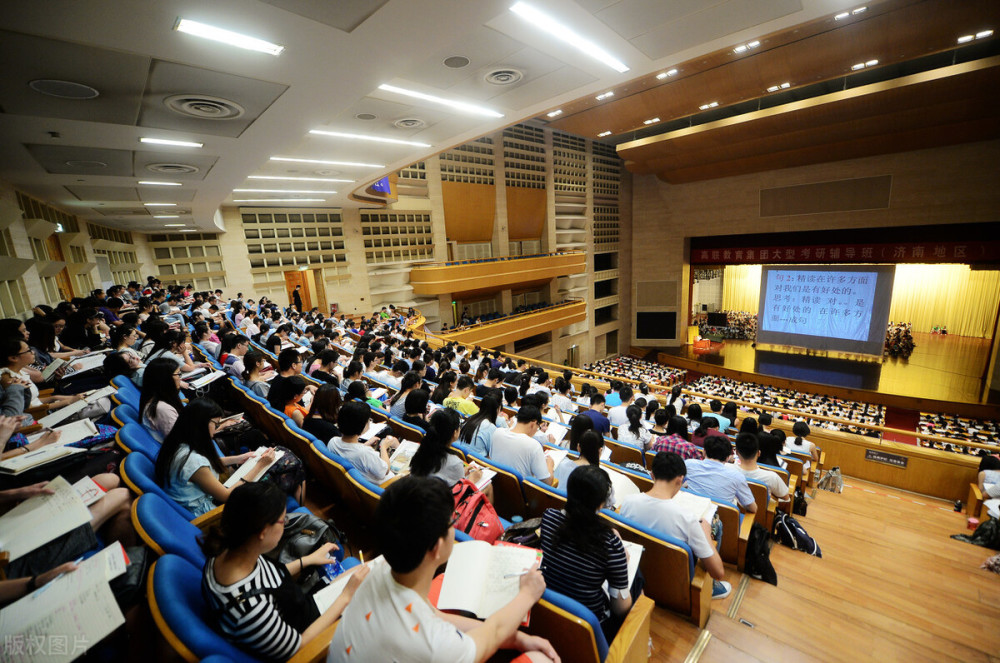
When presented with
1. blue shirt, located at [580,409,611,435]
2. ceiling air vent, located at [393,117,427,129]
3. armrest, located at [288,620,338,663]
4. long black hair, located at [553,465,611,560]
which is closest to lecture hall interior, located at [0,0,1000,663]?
armrest, located at [288,620,338,663]

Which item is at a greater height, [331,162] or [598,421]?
[331,162]

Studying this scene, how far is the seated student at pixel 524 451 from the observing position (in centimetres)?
286

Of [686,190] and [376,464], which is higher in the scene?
[686,190]

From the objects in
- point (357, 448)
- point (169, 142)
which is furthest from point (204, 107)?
point (357, 448)

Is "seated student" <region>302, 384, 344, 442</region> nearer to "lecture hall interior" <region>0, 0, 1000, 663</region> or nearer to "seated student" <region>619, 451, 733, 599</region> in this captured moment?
"lecture hall interior" <region>0, 0, 1000, 663</region>

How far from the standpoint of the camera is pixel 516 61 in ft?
13.3

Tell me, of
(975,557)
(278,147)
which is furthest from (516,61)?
(975,557)

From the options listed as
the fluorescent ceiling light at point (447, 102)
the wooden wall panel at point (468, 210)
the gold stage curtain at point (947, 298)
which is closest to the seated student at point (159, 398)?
the fluorescent ceiling light at point (447, 102)

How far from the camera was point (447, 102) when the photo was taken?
4969 millimetres

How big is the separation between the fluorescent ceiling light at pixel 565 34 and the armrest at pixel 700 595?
13.6ft

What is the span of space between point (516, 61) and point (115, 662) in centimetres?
493

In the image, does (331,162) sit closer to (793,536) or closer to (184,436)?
(184,436)

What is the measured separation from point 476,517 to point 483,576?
22.5 inches

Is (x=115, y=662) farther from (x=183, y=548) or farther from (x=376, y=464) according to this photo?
(x=376, y=464)
